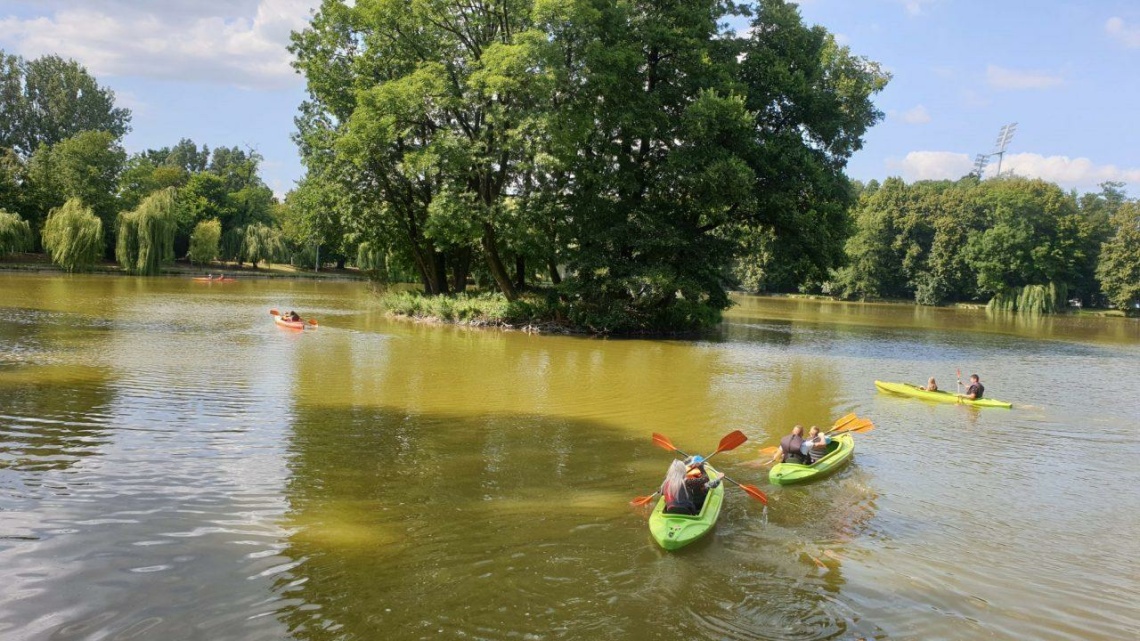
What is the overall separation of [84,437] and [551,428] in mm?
7751

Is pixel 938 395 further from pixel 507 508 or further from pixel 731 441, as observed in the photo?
pixel 507 508

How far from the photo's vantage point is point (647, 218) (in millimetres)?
31078

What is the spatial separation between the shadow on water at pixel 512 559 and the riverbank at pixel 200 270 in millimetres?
59741

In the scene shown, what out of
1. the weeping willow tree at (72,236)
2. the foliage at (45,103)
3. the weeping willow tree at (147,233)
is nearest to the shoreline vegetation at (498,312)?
the weeping willow tree at (72,236)

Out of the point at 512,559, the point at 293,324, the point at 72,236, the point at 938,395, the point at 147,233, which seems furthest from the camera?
the point at 147,233

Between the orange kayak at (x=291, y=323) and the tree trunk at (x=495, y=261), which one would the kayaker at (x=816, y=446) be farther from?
the tree trunk at (x=495, y=261)

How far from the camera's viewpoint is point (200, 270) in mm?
71562

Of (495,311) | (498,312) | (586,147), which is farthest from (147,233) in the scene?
(586,147)

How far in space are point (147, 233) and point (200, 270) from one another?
14.3 m

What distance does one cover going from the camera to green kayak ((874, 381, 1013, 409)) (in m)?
18.5

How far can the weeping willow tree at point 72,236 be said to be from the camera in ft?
174

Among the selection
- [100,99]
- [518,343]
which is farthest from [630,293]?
[100,99]

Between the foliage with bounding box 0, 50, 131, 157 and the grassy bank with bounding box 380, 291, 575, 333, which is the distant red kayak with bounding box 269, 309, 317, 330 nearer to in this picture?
the grassy bank with bounding box 380, 291, 575, 333

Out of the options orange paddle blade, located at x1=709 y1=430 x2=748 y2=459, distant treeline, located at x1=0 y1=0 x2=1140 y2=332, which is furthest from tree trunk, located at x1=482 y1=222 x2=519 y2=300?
orange paddle blade, located at x1=709 y1=430 x2=748 y2=459
